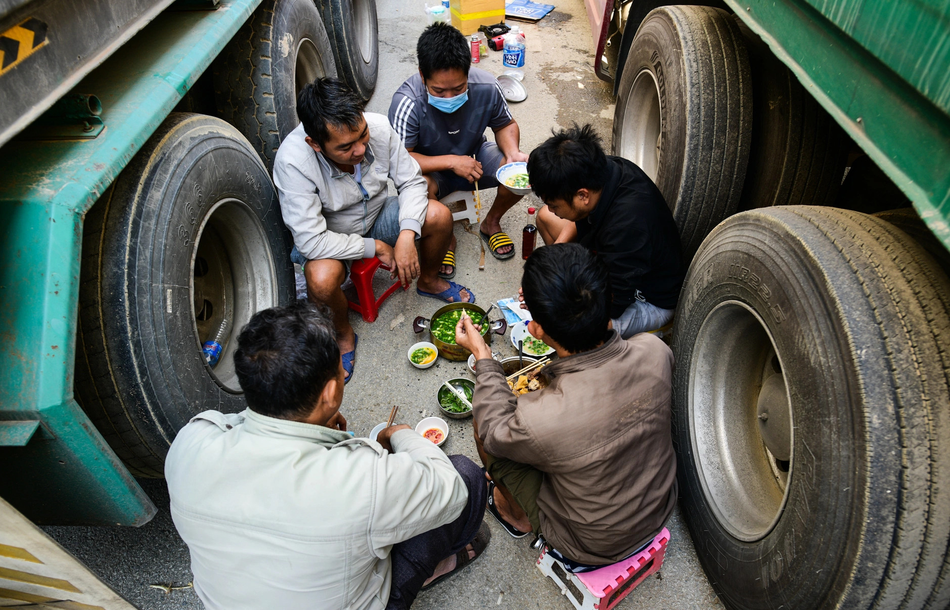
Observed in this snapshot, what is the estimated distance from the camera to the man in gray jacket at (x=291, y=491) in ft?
4.43

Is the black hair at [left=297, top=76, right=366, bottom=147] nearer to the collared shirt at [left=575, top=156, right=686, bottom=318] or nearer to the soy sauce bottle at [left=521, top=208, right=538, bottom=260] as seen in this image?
the collared shirt at [left=575, top=156, right=686, bottom=318]

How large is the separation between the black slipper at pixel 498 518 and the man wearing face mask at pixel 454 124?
161 cm

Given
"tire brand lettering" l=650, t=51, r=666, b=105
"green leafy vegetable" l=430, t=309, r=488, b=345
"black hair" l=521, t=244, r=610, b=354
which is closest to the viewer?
"black hair" l=521, t=244, r=610, b=354

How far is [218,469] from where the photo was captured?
4.52ft

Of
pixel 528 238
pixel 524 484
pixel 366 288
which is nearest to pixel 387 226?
pixel 366 288

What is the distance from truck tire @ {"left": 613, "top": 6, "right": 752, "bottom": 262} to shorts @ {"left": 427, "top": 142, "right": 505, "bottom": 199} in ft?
3.74

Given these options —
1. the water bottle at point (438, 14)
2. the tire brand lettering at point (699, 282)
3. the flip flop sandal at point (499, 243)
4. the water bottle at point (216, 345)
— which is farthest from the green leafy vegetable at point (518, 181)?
the water bottle at point (438, 14)

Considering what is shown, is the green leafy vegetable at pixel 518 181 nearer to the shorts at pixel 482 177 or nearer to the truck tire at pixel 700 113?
the shorts at pixel 482 177

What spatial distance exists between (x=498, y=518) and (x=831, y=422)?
4.37 ft

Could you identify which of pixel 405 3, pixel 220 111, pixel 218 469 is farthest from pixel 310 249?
pixel 405 3

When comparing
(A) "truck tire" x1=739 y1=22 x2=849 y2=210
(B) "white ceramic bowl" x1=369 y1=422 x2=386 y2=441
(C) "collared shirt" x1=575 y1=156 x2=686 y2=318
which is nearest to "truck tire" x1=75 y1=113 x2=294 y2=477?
(B) "white ceramic bowl" x1=369 y1=422 x2=386 y2=441

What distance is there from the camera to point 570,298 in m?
1.75

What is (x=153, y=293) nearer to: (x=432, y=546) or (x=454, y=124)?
(x=432, y=546)

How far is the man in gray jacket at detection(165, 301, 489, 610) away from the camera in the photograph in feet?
4.43
